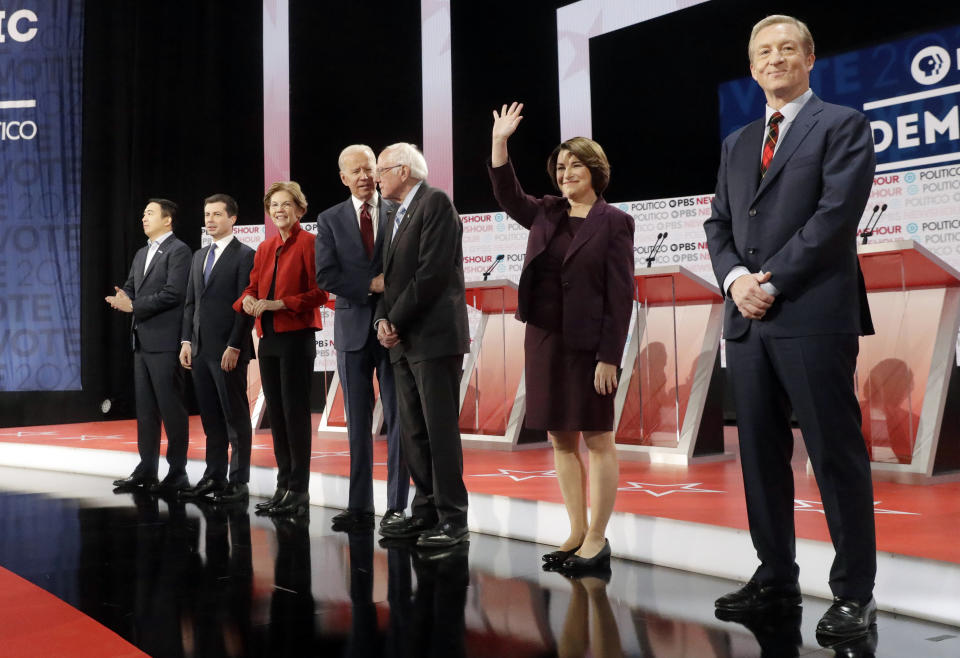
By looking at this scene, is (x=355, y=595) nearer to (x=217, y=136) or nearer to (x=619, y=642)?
(x=619, y=642)

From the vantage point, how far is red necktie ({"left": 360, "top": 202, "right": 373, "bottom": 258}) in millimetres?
3949

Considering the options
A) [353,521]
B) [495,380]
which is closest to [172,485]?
[353,521]

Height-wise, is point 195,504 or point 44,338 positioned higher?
point 44,338

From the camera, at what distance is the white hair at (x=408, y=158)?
3.51 meters

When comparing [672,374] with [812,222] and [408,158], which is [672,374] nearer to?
[408,158]

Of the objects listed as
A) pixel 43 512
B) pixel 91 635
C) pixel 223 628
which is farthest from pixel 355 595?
pixel 43 512

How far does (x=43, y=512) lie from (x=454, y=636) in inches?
126

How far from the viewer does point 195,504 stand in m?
4.78

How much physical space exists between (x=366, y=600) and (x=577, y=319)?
1133mm

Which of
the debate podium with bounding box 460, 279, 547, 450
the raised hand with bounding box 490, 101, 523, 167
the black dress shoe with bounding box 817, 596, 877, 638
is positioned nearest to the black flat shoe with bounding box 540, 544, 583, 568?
the black dress shoe with bounding box 817, 596, 877, 638

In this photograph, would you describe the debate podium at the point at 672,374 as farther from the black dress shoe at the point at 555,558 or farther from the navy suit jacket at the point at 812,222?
the navy suit jacket at the point at 812,222

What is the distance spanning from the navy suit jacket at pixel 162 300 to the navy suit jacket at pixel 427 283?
2.12 m

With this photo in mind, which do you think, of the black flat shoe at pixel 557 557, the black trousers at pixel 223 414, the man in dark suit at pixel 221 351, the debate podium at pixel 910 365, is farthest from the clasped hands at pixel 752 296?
the black trousers at pixel 223 414

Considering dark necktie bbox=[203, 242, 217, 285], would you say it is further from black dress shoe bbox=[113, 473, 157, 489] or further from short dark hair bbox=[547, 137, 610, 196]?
Result: short dark hair bbox=[547, 137, 610, 196]
